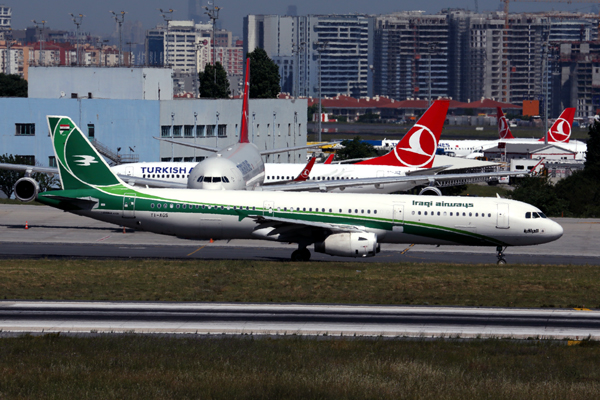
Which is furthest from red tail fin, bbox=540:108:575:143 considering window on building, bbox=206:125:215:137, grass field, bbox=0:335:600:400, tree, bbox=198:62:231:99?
grass field, bbox=0:335:600:400

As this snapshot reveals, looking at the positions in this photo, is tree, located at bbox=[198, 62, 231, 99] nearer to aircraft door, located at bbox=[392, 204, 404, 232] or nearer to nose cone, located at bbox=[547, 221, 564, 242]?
aircraft door, located at bbox=[392, 204, 404, 232]

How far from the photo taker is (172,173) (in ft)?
217

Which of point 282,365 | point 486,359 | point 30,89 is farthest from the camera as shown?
point 30,89

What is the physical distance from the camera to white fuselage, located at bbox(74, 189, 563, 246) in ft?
144

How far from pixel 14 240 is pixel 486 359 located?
36.3 metres

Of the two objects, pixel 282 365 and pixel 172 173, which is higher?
pixel 172 173

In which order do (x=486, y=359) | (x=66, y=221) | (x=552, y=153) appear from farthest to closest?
(x=552, y=153)
(x=66, y=221)
(x=486, y=359)

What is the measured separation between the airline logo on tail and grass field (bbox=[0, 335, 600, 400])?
45639mm

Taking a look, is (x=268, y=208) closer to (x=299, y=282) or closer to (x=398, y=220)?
(x=398, y=220)

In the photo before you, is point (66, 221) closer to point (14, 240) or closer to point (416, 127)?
point (14, 240)

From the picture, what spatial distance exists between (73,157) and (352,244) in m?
16.8

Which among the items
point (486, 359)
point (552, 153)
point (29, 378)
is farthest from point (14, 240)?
point (552, 153)

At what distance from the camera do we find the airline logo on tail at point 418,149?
231 feet

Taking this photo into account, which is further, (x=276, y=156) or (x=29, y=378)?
(x=276, y=156)
